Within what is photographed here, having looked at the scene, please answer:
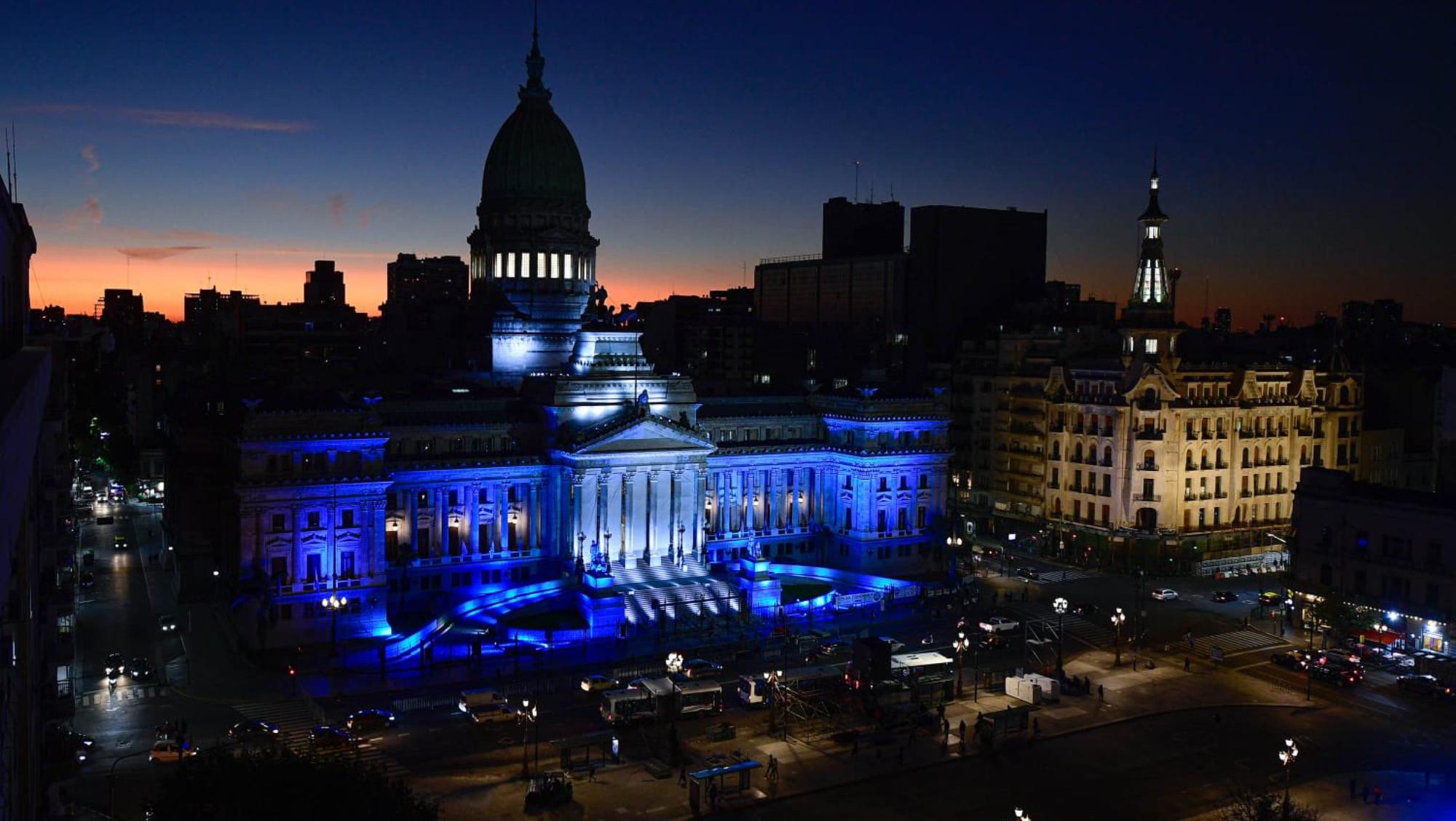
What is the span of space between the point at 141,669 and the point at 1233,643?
7648 centimetres

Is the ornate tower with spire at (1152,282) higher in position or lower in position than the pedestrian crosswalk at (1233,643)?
higher

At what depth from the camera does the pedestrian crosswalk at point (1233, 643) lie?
91188 mm

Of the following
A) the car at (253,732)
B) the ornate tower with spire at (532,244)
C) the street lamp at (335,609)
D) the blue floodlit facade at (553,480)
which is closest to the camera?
the car at (253,732)

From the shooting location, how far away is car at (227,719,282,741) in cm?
6719

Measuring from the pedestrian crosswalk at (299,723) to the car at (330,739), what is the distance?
430 mm

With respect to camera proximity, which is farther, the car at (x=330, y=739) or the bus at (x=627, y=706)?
the bus at (x=627, y=706)

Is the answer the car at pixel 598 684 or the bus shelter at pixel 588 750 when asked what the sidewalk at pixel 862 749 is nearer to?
the bus shelter at pixel 588 750

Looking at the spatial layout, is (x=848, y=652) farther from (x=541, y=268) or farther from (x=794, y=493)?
(x=541, y=268)

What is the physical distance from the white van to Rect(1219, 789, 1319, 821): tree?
4040cm

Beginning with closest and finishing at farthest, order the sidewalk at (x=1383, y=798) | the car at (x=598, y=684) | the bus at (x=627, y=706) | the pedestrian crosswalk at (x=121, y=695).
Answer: the sidewalk at (x=1383, y=798) < the bus at (x=627, y=706) < the pedestrian crosswalk at (x=121, y=695) < the car at (x=598, y=684)

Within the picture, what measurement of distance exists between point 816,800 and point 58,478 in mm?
38934

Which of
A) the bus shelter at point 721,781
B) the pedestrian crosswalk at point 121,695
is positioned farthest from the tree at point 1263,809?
the pedestrian crosswalk at point 121,695

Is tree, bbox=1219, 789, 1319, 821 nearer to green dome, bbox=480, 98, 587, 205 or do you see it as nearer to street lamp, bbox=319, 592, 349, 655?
street lamp, bbox=319, 592, 349, 655

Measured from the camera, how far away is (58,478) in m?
37.6
